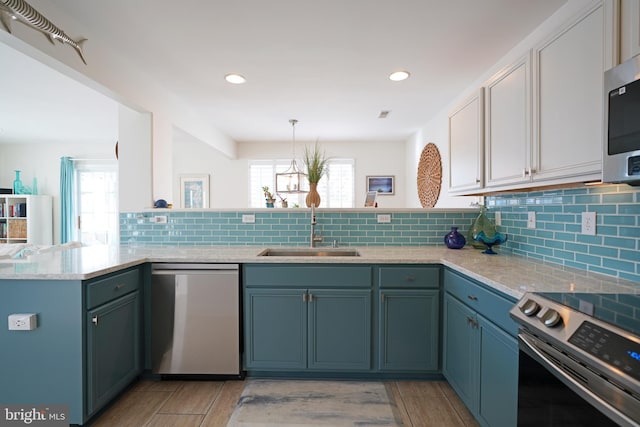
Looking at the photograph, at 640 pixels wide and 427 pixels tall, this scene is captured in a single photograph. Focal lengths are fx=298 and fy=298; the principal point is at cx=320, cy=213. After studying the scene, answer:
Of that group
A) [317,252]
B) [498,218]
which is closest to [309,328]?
[317,252]

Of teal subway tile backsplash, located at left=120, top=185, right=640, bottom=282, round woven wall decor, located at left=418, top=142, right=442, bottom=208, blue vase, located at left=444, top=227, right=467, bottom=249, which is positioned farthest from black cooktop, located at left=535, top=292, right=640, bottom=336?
round woven wall decor, located at left=418, top=142, right=442, bottom=208

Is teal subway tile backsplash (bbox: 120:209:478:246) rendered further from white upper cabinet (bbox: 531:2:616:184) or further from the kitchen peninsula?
white upper cabinet (bbox: 531:2:616:184)

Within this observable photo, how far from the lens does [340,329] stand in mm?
2035

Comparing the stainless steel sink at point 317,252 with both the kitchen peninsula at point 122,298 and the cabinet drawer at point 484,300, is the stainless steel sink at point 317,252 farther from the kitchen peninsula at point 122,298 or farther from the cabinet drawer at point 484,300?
the cabinet drawer at point 484,300

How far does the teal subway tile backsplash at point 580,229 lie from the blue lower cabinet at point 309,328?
1128mm

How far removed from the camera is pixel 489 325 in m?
1.43

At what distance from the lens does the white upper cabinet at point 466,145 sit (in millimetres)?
1978

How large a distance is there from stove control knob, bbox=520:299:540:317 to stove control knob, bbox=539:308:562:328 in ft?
0.13

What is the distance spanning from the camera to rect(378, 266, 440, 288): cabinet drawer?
200 cm

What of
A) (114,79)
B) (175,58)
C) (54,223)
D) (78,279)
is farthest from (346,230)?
(54,223)

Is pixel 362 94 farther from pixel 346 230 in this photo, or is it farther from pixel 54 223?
pixel 54 223

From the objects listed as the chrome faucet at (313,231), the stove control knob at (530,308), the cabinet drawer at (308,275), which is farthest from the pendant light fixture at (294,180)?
the stove control knob at (530,308)

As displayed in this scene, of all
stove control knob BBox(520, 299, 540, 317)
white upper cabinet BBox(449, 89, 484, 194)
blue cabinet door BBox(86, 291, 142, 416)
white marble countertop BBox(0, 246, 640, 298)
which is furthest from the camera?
white upper cabinet BBox(449, 89, 484, 194)

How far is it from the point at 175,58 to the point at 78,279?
6.19 ft
